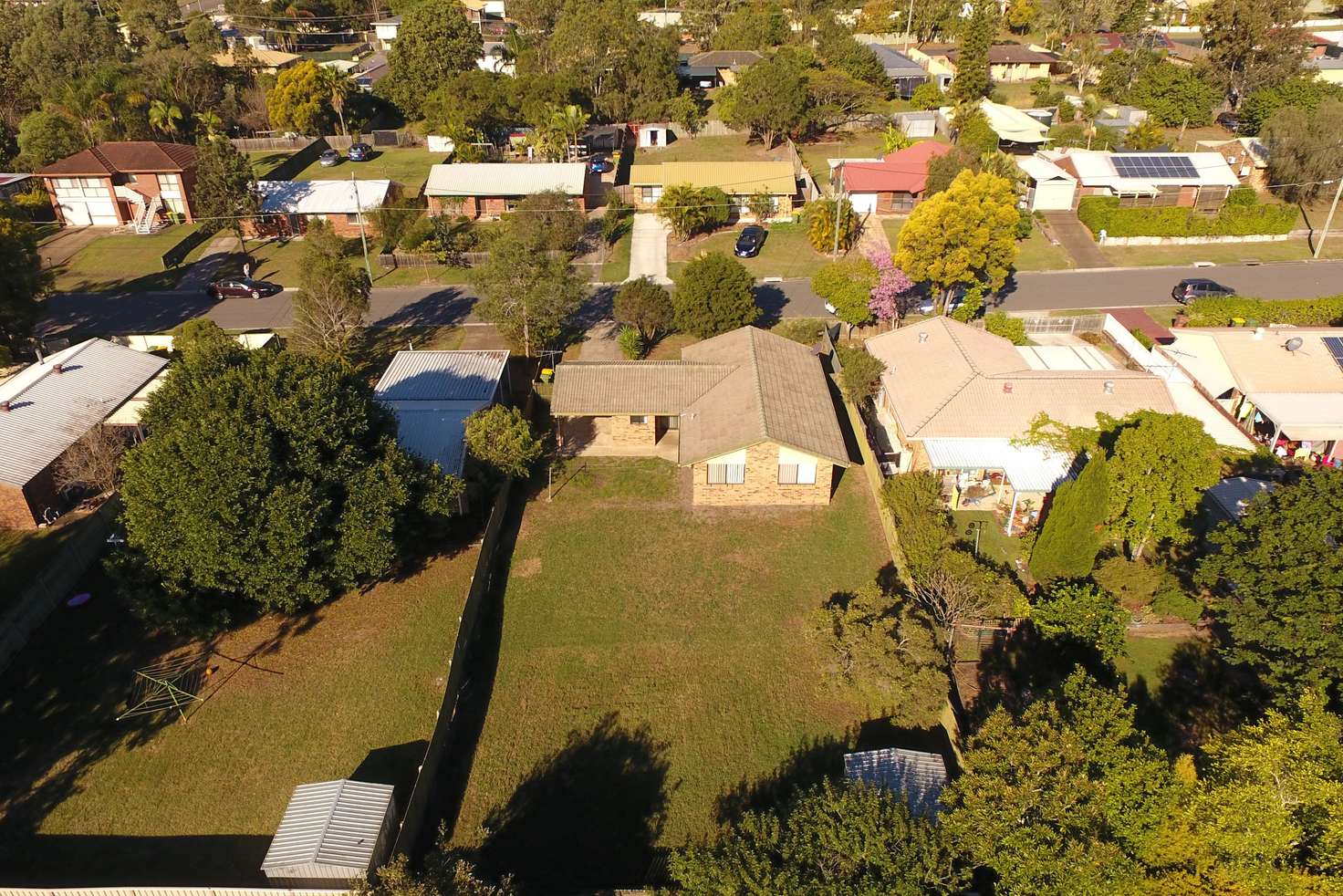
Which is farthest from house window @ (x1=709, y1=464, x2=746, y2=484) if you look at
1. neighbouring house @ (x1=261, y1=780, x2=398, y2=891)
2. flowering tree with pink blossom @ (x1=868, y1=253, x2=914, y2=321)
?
flowering tree with pink blossom @ (x1=868, y1=253, x2=914, y2=321)

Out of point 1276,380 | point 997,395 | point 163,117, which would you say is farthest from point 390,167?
point 1276,380

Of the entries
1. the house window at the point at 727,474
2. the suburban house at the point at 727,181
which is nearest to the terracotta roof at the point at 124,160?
the suburban house at the point at 727,181

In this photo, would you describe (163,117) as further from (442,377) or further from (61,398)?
(442,377)

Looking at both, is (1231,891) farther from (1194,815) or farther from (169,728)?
(169,728)

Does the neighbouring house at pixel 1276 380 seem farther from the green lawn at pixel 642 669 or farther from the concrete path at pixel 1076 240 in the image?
the green lawn at pixel 642 669

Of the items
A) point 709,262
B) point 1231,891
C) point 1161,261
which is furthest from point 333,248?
point 1161,261
